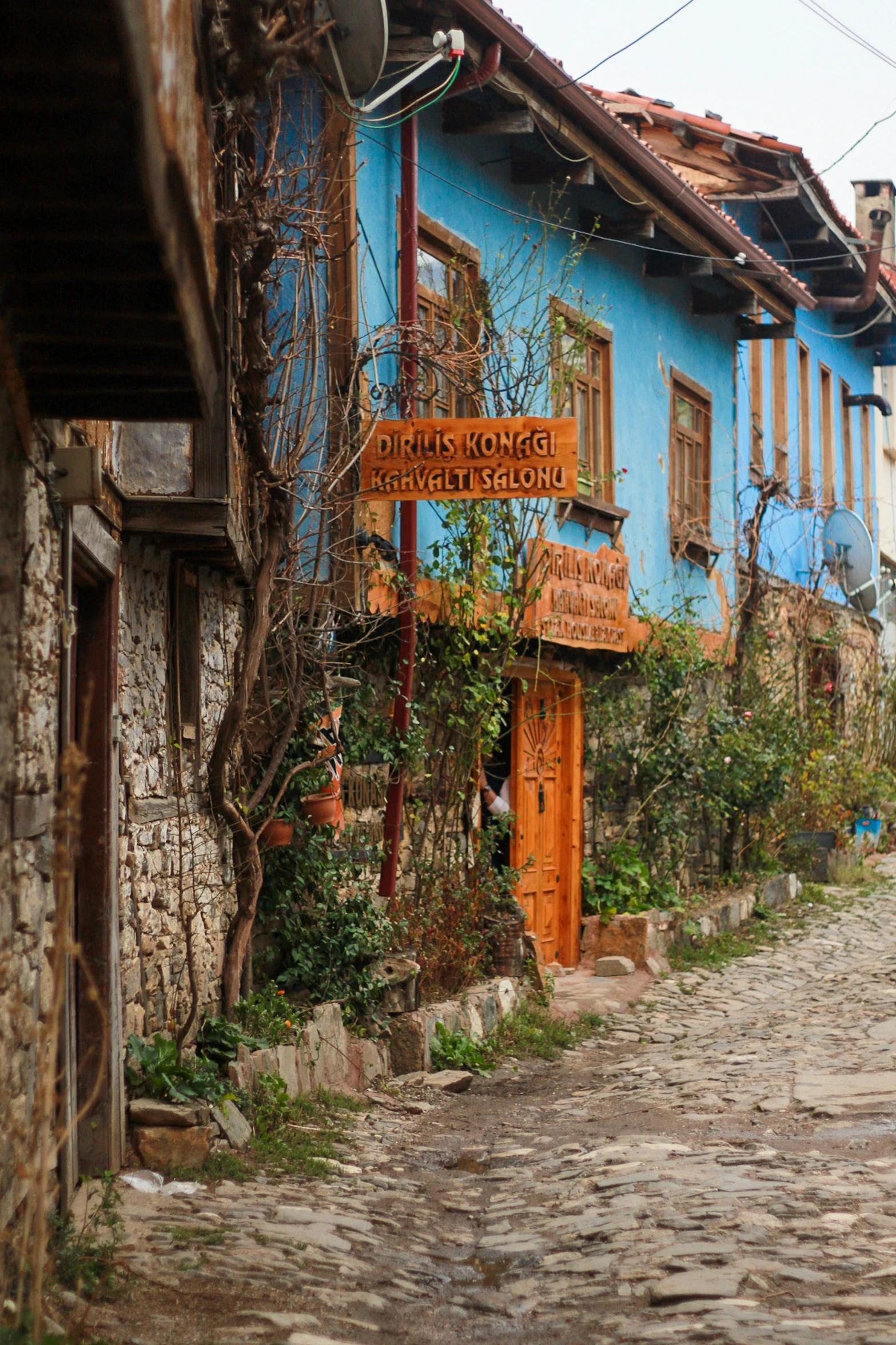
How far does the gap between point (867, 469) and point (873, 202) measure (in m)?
4.64

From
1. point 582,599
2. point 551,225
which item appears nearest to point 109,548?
point 551,225

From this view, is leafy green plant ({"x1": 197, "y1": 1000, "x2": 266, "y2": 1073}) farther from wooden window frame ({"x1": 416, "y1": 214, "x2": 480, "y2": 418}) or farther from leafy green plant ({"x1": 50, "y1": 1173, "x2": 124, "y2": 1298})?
wooden window frame ({"x1": 416, "y1": 214, "x2": 480, "y2": 418})

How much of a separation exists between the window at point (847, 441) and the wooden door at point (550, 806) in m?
8.88

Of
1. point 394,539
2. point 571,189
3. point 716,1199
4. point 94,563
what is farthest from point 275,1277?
point 571,189

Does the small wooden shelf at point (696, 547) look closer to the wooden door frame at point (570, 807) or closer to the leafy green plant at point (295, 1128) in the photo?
the wooden door frame at point (570, 807)

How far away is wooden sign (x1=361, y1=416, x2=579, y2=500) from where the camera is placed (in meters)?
7.46

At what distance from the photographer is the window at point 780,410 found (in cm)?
1585

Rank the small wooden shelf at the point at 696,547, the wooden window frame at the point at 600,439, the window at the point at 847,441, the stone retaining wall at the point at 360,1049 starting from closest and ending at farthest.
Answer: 1. the stone retaining wall at the point at 360,1049
2. the wooden window frame at the point at 600,439
3. the small wooden shelf at the point at 696,547
4. the window at the point at 847,441

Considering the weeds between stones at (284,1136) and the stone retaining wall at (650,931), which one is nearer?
the weeds between stones at (284,1136)

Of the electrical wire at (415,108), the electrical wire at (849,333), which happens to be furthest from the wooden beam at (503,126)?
the electrical wire at (849,333)

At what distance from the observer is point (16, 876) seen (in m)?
3.81

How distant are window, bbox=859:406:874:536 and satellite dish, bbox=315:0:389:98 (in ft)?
45.3

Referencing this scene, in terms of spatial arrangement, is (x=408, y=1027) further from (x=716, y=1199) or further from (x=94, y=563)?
(x=94, y=563)

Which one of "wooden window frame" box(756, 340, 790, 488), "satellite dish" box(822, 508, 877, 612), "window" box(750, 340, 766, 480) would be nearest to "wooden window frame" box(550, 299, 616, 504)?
"window" box(750, 340, 766, 480)
